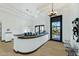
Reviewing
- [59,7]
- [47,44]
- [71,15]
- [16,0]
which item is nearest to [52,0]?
[59,7]

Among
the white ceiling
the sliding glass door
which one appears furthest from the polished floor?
the white ceiling

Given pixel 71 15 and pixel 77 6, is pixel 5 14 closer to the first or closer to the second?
pixel 71 15

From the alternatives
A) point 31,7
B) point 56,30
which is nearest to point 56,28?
point 56,30

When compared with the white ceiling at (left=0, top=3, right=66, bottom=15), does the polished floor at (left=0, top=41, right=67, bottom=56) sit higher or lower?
lower

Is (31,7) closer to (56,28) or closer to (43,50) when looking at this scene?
(56,28)

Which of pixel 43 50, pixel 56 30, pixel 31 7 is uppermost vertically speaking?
pixel 31 7

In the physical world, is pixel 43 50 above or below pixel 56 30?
below

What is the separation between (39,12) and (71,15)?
0.79 m

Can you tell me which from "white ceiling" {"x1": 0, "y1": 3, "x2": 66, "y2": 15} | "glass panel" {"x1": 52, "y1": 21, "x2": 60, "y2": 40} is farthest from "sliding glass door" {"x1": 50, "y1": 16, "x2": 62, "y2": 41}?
"white ceiling" {"x1": 0, "y1": 3, "x2": 66, "y2": 15}

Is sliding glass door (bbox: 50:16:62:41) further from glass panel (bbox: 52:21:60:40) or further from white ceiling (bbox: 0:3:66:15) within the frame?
white ceiling (bbox: 0:3:66:15)

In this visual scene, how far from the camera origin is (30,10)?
7.74ft

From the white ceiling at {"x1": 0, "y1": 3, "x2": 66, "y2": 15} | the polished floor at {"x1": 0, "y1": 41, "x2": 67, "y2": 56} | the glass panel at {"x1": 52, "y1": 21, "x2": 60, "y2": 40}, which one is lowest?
the polished floor at {"x1": 0, "y1": 41, "x2": 67, "y2": 56}

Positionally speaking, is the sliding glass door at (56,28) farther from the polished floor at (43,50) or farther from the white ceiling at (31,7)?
the white ceiling at (31,7)

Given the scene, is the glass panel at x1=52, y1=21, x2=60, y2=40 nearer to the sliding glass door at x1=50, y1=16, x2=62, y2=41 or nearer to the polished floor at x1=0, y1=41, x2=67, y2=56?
the sliding glass door at x1=50, y1=16, x2=62, y2=41
